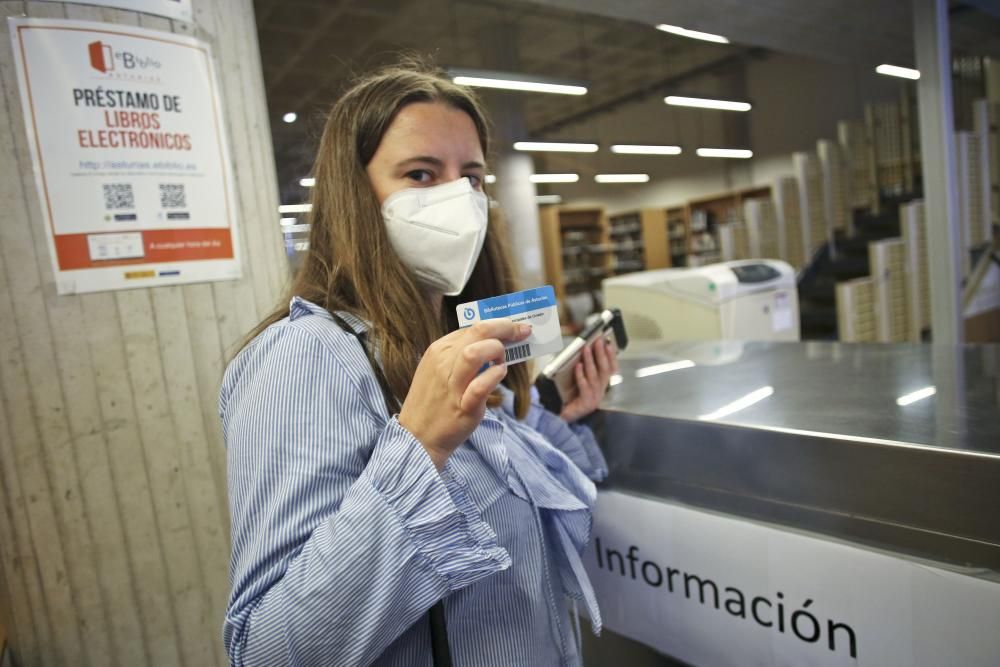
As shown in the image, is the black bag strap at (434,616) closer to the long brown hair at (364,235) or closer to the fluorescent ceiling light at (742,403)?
the long brown hair at (364,235)

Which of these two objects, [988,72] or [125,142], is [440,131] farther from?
[988,72]

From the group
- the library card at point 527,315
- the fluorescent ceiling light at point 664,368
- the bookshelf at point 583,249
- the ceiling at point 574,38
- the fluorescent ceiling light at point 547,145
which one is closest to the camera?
the library card at point 527,315

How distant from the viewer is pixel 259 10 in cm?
611

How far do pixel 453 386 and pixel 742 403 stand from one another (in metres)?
0.79

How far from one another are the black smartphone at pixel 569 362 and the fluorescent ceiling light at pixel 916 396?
1.77ft

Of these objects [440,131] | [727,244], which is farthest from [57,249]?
[727,244]

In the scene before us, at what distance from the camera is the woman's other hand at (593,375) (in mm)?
1284

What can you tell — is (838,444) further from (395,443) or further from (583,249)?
(583,249)

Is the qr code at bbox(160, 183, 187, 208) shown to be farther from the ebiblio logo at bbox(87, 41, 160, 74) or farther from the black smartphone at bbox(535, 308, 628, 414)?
the black smartphone at bbox(535, 308, 628, 414)

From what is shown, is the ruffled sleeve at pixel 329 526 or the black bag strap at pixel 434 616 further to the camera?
the black bag strap at pixel 434 616

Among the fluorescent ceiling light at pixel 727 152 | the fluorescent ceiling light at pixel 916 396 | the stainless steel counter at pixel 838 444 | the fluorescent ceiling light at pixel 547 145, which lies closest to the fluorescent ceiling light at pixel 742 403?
the stainless steel counter at pixel 838 444

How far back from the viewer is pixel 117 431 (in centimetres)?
142

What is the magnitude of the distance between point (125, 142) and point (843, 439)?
5.48ft

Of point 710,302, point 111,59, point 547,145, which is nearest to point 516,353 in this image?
point 111,59
